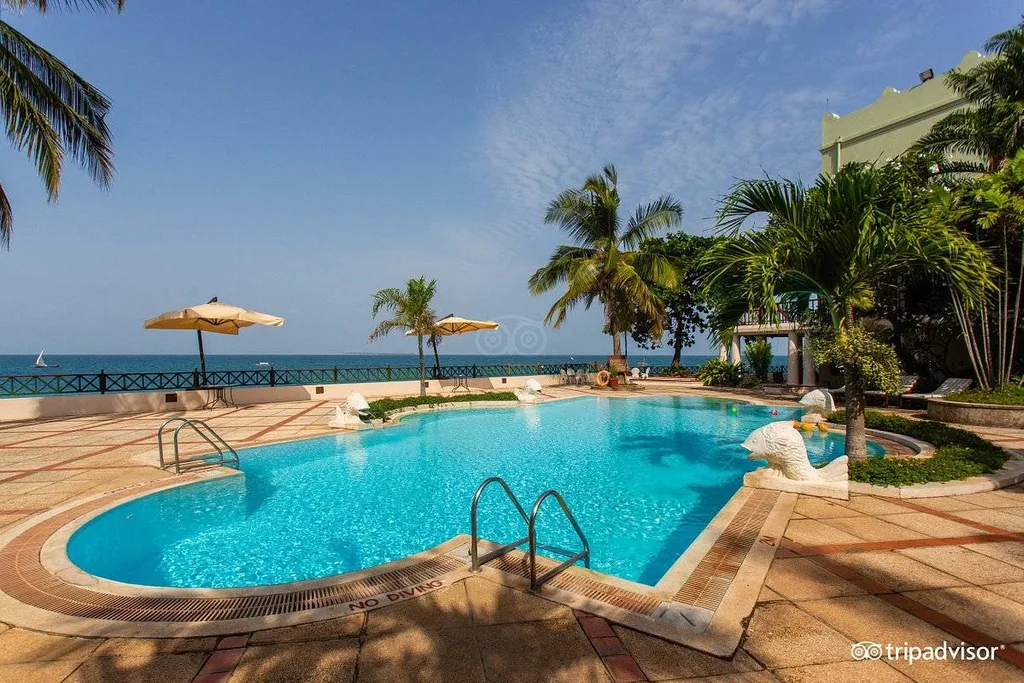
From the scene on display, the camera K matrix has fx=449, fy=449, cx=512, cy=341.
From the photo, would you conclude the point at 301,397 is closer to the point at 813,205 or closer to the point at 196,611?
the point at 196,611

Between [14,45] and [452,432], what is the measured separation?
11388 millimetres

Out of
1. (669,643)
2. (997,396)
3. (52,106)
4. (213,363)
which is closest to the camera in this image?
(669,643)

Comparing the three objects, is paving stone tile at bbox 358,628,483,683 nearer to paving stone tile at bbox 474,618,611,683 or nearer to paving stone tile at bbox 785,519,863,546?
paving stone tile at bbox 474,618,611,683

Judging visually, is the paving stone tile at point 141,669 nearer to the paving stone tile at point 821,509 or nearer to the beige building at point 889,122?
the paving stone tile at point 821,509

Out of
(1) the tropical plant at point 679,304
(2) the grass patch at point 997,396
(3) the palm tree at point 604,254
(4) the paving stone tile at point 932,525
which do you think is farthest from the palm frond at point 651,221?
(4) the paving stone tile at point 932,525

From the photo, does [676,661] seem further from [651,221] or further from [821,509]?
[651,221]

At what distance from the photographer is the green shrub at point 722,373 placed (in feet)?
70.1

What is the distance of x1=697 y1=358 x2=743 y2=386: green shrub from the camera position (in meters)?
21.4

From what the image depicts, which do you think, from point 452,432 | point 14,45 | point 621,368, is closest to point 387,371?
point 452,432

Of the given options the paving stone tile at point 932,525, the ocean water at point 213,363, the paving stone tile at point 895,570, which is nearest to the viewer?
the paving stone tile at point 895,570

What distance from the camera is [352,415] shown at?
38.1ft

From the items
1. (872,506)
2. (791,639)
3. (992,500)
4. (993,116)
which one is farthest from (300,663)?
(993,116)

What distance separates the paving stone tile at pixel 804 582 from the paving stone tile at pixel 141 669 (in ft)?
11.9

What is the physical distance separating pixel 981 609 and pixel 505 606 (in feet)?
9.95
